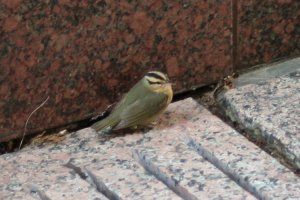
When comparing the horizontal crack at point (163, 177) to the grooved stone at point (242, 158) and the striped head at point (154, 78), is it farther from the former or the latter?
the striped head at point (154, 78)

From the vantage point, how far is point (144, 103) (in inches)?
174

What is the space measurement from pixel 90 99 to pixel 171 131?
44 centimetres

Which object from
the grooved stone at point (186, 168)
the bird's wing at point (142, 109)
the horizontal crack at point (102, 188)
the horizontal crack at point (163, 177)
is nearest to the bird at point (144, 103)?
the bird's wing at point (142, 109)

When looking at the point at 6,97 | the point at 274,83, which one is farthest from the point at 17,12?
the point at 274,83

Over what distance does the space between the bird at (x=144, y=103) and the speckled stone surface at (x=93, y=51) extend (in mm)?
132

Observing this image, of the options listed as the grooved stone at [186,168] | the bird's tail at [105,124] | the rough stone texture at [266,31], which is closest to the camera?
the grooved stone at [186,168]

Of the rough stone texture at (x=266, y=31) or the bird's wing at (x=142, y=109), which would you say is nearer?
the bird's wing at (x=142, y=109)

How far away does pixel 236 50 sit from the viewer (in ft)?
15.6

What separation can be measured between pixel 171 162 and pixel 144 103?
49cm

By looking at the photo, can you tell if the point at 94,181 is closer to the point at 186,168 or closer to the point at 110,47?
the point at 186,168

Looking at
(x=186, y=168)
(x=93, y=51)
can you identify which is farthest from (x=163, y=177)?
(x=93, y=51)

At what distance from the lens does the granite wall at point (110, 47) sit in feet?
13.8

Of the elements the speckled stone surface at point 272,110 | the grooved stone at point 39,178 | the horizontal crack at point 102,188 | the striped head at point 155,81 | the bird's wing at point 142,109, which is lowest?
the horizontal crack at point 102,188

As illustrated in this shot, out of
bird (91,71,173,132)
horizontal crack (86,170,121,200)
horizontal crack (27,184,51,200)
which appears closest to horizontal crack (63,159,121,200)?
horizontal crack (86,170,121,200)
